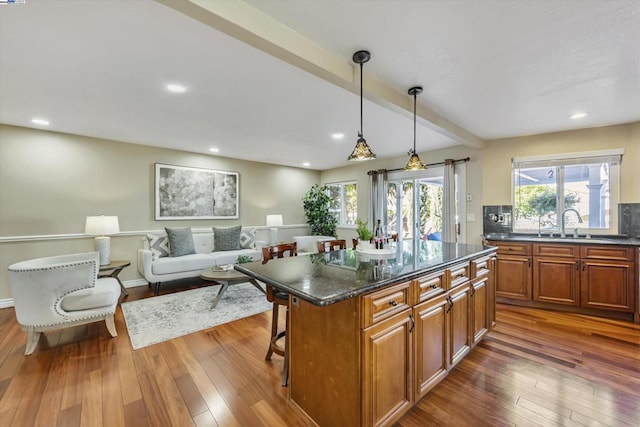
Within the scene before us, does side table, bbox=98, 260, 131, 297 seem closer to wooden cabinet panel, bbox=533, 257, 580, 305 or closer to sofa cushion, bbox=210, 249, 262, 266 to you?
sofa cushion, bbox=210, 249, 262, 266

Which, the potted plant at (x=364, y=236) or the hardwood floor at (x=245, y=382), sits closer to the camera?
the hardwood floor at (x=245, y=382)

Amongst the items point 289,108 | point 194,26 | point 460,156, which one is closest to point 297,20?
point 194,26

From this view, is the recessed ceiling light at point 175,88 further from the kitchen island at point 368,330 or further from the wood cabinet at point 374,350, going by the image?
the wood cabinet at point 374,350

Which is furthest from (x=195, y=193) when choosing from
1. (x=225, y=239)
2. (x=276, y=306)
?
(x=276, y=306)

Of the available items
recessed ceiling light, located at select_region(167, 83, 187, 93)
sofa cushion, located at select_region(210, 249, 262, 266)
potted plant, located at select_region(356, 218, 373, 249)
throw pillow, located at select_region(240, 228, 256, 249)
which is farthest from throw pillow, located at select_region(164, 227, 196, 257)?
potted plant, located at select_region(356, 218, 373, 249)

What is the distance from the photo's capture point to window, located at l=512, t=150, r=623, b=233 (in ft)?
11.8

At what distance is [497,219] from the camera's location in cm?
429

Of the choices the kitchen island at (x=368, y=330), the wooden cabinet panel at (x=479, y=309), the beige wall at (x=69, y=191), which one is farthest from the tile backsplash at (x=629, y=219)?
the beige wall at (x=69, y=191)

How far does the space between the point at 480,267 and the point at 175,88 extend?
3.35 meters

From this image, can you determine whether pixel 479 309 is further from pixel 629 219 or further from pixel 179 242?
pixel 179 242

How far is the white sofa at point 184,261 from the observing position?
4051 mm

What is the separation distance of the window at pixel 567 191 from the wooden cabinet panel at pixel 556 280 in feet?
2.63

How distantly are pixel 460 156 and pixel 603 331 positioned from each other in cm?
301

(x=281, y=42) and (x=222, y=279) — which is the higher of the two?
(x=281, y=42)
